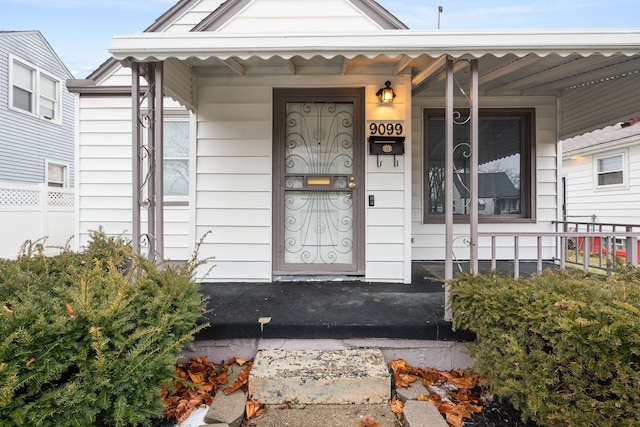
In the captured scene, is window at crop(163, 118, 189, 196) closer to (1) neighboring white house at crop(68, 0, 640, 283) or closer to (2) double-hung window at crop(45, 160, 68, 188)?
(1) neighboring white house at crop(68, 0, 640, 283)

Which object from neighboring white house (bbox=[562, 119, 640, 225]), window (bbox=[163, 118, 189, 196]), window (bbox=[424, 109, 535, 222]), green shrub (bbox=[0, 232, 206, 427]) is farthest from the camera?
neighboring white house (bbox=[562, 119, 640, 225])

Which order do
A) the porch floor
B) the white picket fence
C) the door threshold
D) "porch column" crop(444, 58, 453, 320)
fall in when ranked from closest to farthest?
1. the porch floor
2. "porch column" crop(444, 58, 453, 320)
3. the door threshold
4. the white picket fence

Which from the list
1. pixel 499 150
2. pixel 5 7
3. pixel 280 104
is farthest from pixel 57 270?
pixel 5 7

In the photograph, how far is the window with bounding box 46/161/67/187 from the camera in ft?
33.7

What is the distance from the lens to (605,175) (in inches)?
351

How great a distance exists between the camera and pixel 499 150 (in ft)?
15.9

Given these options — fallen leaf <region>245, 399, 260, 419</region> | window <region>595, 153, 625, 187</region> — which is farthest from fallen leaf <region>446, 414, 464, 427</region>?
window <region>595, 153, 625, 187</region>

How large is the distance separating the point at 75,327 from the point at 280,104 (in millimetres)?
2990

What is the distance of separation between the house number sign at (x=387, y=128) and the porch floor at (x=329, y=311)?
65.9 inches

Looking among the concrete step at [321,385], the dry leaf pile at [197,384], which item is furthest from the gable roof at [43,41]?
the concrete step at [321,385]

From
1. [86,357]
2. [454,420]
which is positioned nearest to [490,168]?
[454,420]

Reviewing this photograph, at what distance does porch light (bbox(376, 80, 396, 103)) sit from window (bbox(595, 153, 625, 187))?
8.31m

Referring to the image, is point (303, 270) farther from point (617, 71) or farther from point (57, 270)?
point (617, 71)

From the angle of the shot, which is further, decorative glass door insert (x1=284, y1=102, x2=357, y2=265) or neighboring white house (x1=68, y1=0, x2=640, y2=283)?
decorative glass door insert (x1=284, y1=102, x2=357, y2=265)
